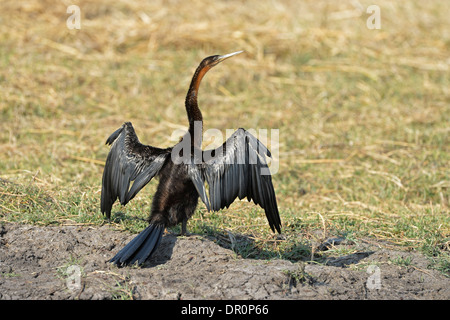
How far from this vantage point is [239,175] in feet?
13.8

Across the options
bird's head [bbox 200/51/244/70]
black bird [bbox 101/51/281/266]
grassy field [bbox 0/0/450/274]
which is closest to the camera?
black bird [bbox 101/51/281/266]

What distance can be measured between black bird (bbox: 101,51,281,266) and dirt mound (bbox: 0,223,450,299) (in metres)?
0.15

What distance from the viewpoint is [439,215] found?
543 centimetres

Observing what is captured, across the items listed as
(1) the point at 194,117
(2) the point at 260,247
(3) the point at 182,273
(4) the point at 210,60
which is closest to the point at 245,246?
(2) the point at 260,247

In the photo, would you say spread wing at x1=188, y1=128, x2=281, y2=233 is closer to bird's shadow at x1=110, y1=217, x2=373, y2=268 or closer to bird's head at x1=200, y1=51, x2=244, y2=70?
bird's shadow at x1=110, y1=217, x2=373, y2=268

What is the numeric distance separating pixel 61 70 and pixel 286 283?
5.85 meters

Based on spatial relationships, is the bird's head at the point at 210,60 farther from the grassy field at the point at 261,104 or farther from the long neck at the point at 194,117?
the grassy field at the point at 261,104

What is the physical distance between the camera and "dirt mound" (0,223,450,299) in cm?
362

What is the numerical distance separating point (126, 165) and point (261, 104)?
4088mm

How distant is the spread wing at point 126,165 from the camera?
4434 mm

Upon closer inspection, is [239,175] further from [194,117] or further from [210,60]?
[210,60]

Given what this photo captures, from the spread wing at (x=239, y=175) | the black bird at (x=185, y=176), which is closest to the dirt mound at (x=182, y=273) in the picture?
the black bird at (x=185, y=176)

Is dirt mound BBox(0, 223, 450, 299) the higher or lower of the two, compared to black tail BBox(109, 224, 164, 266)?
lower

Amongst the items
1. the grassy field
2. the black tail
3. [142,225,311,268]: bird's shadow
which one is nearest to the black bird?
the black tail
